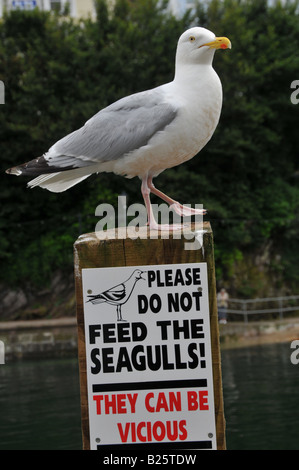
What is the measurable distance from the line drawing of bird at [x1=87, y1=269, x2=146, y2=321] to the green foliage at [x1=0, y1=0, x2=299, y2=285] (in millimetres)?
20299

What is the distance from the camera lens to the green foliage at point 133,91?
950 inches

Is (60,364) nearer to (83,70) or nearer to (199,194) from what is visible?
(199,194)

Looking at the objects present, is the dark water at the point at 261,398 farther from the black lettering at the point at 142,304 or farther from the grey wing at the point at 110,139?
the black lettering at the point at 142,304

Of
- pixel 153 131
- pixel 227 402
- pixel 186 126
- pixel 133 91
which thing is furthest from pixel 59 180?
pixel 133 91

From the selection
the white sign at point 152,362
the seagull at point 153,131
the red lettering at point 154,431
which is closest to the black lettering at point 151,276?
the white sign at point 152,362

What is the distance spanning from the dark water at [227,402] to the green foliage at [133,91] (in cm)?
494

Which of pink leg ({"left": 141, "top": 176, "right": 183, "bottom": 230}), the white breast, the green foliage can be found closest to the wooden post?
pink leg ({"left": 141, "top": 176, "right": 183, "bottom": 230})

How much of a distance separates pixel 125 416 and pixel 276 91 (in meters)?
23.7

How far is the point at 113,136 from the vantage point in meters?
4.12

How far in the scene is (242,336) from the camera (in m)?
22.6

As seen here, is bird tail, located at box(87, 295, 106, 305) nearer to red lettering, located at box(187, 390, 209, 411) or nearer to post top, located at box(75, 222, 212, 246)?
post top, located at box(75, 222, 212, 246)

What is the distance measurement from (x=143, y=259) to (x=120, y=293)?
0.15m

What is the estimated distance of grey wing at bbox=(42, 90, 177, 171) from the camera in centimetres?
407

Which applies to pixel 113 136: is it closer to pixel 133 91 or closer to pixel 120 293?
pixel 120 293
